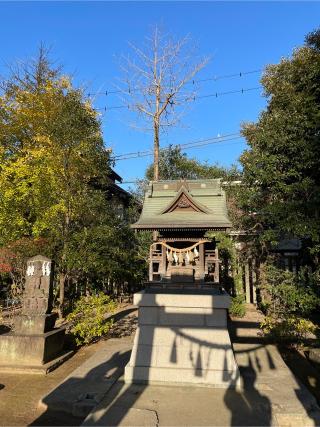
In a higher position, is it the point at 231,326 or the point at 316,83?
the point at 316,83

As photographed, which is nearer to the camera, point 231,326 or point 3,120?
point 231,326

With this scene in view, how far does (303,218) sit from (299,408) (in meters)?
6.85

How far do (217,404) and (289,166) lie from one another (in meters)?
9.30

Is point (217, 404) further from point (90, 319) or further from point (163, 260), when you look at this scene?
point (90, 319)

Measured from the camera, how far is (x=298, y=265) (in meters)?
13.7

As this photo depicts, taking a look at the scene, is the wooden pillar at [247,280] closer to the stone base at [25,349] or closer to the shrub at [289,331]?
the shrub at [289,331]

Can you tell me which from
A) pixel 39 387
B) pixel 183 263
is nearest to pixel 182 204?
pixel 183 263

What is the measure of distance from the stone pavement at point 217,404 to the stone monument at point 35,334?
2.42 m

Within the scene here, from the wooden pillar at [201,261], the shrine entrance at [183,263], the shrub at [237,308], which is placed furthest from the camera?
the shrub at [237,308]

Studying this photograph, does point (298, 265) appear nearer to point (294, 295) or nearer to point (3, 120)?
point (294, 295)

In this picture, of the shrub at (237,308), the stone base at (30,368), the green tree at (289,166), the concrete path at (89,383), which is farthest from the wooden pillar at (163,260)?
the shrub at (237,308)

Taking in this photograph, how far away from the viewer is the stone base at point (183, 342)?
5.98 m

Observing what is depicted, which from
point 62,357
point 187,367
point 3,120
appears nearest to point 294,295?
point 187,367

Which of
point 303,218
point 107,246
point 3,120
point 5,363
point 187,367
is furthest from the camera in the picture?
point 3,120
